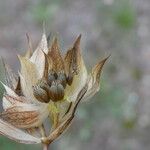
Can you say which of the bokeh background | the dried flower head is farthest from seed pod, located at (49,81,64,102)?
the bokeh background

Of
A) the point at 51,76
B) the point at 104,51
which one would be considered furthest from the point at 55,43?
the point at 104,51

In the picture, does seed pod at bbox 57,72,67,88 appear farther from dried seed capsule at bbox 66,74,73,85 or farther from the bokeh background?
the bokeh background

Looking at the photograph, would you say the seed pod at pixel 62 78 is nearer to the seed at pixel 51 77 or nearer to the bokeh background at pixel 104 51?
the seed at pixel 51 77

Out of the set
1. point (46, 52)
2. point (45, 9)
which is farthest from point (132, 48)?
point (46, 52)

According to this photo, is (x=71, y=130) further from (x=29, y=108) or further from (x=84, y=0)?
(x=29, y=108)

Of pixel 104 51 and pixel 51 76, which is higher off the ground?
pixel 51 76

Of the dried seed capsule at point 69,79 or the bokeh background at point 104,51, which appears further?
the bokeh background at point 104,51

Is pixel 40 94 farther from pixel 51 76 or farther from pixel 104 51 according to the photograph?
pixel 104 51

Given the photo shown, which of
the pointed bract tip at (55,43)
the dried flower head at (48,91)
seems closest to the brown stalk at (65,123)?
the dried flower head at (48,91)
